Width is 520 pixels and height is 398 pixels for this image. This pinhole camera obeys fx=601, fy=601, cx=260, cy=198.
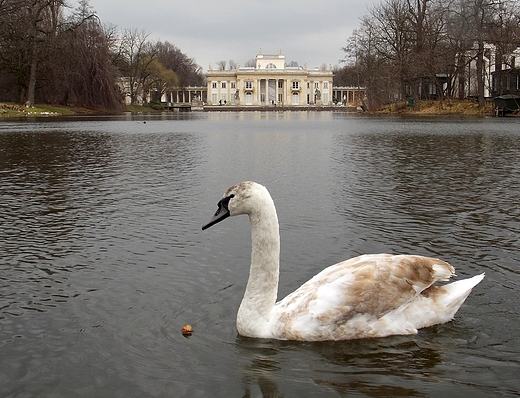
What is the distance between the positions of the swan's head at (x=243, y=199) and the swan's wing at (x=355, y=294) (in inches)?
30.6

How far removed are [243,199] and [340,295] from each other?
1.05 meters

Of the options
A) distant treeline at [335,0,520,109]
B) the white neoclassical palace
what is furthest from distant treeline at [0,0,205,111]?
the white neoclassical palace

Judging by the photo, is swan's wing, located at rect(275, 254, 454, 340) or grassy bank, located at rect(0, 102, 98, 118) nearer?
swan's wing, located at rect(275, 254, 454, 340)

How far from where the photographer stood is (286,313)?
183 inches

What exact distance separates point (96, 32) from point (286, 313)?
6055 cm

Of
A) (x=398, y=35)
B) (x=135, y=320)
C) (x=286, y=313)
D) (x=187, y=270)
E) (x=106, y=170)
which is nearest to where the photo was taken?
(x=286, y=313)

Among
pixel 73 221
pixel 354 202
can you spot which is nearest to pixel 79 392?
pixel 73 221

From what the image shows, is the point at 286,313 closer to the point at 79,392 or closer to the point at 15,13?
the point at 79,392

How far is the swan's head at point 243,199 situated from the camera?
4738 millimetres

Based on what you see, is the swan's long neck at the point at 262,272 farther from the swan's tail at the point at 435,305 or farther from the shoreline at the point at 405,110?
the shoreline at the point at 405,110

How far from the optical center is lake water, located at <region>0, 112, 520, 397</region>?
13.2ft

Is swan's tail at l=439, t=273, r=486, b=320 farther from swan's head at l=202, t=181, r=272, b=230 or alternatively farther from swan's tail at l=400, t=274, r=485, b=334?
swan's head at l=202, t=181, r=272, b=230

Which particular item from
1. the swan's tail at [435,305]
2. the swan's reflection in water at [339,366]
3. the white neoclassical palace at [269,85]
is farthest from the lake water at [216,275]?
the white neoclassical palace at [269,85]

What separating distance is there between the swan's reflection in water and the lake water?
0.01 m
